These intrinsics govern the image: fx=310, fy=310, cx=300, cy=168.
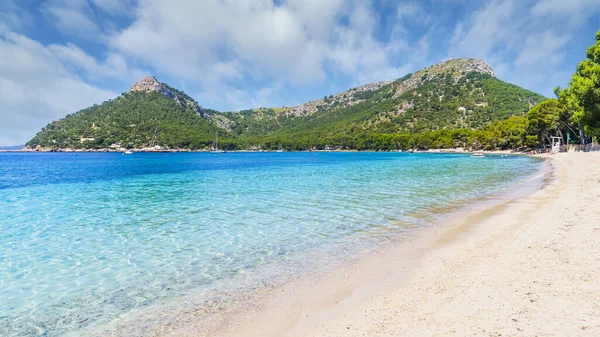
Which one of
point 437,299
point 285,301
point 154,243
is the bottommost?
point 154,243

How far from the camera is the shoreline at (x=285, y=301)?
552cm

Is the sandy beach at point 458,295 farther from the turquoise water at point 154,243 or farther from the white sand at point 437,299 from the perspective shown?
the turquoise water at point 154,243

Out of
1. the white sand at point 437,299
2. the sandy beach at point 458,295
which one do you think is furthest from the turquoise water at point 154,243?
the sandy beach at point 458,295

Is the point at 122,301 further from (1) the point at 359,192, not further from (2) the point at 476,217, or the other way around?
(1) the point at 359,192

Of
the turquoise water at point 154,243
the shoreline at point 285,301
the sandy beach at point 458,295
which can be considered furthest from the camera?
the turquoise water at point 154,243

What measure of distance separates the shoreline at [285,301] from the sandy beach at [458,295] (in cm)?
3

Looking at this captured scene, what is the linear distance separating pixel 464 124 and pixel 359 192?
17094cm

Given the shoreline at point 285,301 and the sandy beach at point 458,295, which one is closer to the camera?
the sandy beach at point 458,295

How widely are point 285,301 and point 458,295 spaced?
3.40 meters

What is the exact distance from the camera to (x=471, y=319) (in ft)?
16.0

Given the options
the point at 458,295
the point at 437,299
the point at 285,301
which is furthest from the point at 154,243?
the point at 458,295

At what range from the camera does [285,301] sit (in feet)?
21.3

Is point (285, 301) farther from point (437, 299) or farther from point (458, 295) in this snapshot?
point (458, 295)

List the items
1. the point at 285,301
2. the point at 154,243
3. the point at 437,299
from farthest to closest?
the point at 154,243, the point at 285,301, the point at 437,299
